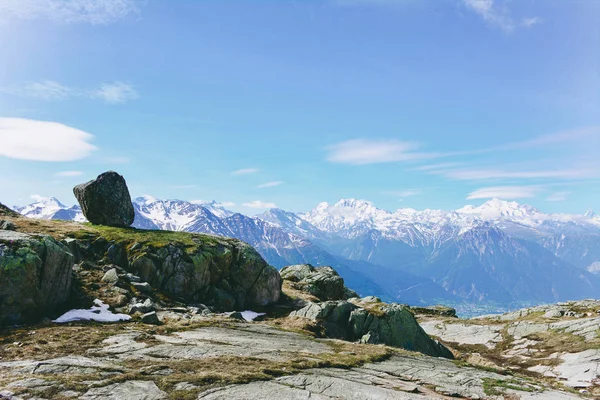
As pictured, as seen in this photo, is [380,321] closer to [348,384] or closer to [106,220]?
[348,384]

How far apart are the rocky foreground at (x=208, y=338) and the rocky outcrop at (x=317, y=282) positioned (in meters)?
2.22

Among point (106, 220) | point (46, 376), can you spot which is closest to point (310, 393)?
point (46, 376)

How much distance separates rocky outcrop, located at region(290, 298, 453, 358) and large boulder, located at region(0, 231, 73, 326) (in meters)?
27.6

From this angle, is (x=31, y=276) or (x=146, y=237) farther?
(x=146, y=237)

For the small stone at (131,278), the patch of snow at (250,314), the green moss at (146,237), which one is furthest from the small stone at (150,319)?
the green moss at (146,237)

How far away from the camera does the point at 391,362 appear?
31.3 m

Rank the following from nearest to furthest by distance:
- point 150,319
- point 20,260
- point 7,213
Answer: point 20,260, point 150,319, point 7,213

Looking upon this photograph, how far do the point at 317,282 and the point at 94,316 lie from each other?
162ft

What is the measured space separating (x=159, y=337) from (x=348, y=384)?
1658cm

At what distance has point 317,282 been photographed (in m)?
79.2

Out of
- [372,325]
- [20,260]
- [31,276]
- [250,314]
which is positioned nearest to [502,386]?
[372,325]

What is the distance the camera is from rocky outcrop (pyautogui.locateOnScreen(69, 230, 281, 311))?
50344mm

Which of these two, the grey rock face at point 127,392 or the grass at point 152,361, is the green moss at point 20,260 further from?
the grey rock face at point 127,392

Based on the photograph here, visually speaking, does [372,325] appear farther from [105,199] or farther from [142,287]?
[105,199]
